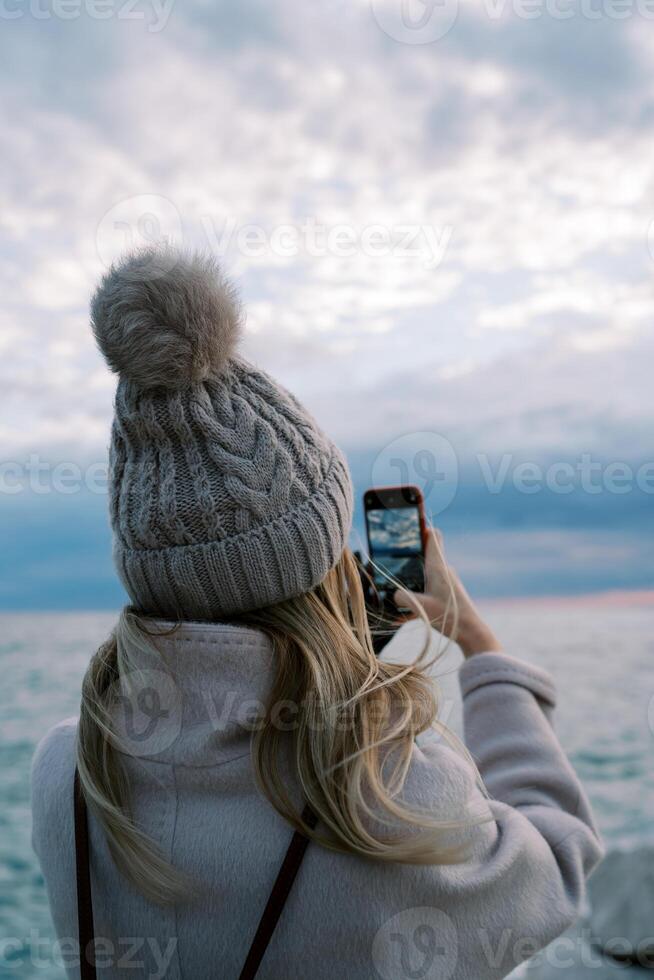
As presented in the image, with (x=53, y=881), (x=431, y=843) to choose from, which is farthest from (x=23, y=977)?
(x=431, y=843)

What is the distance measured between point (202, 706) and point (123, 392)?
580 mm

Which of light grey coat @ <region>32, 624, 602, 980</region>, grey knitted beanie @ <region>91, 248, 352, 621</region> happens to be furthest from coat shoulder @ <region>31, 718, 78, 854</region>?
grey knitted beanie @ <region>91, 248, 352, 621</region>

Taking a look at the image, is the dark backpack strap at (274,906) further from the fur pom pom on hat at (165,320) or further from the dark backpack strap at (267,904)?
the fur pom pom on hat at (165,320)

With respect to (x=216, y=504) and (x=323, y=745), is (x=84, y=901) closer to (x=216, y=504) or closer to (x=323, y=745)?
(x=323, y=745)

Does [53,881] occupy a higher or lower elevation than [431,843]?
lower

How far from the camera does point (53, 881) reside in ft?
4.68

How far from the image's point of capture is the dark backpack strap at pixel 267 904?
124 centimetres

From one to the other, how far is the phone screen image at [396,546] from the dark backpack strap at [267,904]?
72 centimetres

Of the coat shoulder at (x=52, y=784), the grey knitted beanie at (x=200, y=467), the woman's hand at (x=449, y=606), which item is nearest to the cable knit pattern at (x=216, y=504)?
the grey knitted beanie at (x=200, y=467)

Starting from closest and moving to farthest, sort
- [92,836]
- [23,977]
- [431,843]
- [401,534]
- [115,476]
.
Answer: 1. [431,843]
2. [92,836]
3. [115,476]
4. [401,534]
5. [23,977]

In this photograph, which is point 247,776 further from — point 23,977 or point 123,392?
point 23,977

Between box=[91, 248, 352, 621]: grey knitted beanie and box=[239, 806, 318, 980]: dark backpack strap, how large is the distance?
15.8 inches

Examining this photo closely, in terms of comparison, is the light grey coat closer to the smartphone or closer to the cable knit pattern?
the cable knit pattern

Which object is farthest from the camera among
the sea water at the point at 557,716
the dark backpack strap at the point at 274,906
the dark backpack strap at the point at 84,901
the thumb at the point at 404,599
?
the sea water at the point at 557,716
